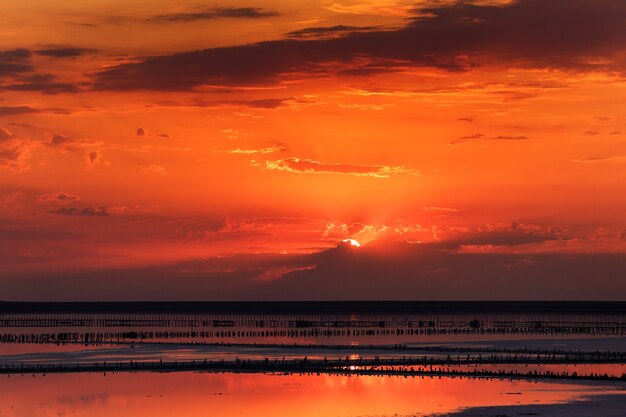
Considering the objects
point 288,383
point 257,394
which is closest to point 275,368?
point 288,383

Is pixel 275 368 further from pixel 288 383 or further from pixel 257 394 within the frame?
pixel 257 394

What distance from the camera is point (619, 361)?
336 ft

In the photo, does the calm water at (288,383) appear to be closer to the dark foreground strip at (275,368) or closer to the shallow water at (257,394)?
the shallow water at (257,394)

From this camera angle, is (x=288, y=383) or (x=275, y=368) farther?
(x=275, y=368)

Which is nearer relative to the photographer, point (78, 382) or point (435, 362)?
point (78, 382)

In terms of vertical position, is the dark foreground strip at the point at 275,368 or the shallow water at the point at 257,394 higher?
the dark foreground strip at the point at 275,368

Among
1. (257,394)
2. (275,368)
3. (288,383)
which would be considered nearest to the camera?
(257,394)

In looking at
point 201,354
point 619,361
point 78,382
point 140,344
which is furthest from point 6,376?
point 619,361

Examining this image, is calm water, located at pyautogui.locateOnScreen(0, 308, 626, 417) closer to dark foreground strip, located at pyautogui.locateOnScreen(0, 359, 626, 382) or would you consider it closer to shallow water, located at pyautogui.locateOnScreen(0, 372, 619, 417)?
shallow water, located at pyautogui.locateOnScreen(0, 372, 619, 417)

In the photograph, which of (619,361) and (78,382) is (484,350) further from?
(78,382)

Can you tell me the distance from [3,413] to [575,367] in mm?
51646

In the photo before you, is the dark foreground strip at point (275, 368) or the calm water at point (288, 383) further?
the dark foreground strip at point (275, 368)

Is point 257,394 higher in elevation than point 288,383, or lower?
lower

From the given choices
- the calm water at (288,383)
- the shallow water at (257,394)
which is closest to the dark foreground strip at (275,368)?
the calm water at (288,383)
